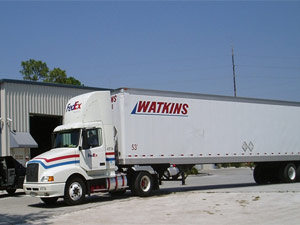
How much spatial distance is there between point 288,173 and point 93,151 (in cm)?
1120

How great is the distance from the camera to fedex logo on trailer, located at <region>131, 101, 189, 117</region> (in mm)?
16594

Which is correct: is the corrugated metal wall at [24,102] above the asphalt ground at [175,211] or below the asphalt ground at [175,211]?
above

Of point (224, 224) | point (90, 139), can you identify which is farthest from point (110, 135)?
point (224, 224)

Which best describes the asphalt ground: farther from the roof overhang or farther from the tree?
the tree

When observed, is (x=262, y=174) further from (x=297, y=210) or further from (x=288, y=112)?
(x=297, y=210)

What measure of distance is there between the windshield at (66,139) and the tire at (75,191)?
1.27m

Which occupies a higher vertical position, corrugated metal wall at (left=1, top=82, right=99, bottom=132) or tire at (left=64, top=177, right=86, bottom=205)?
corrugated metal wall at (left=1, top=82, right=99, bottom=132)

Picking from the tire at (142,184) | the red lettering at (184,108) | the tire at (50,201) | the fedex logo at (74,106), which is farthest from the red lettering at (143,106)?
the tire at (50,201)

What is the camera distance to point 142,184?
16688 millimetres

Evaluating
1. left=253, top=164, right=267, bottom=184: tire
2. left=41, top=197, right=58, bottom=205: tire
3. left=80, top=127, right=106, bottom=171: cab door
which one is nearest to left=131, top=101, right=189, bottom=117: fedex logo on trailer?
left=80, top=127, right=106, bottom=171: cab door

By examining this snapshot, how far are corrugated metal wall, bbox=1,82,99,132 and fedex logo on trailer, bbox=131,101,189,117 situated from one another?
15.0 meters

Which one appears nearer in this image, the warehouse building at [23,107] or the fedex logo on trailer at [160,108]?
the fedex logo on trailer at [160,108]

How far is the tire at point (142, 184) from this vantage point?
16422 mm

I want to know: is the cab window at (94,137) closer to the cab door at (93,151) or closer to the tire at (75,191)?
the cab door at (93,151)
